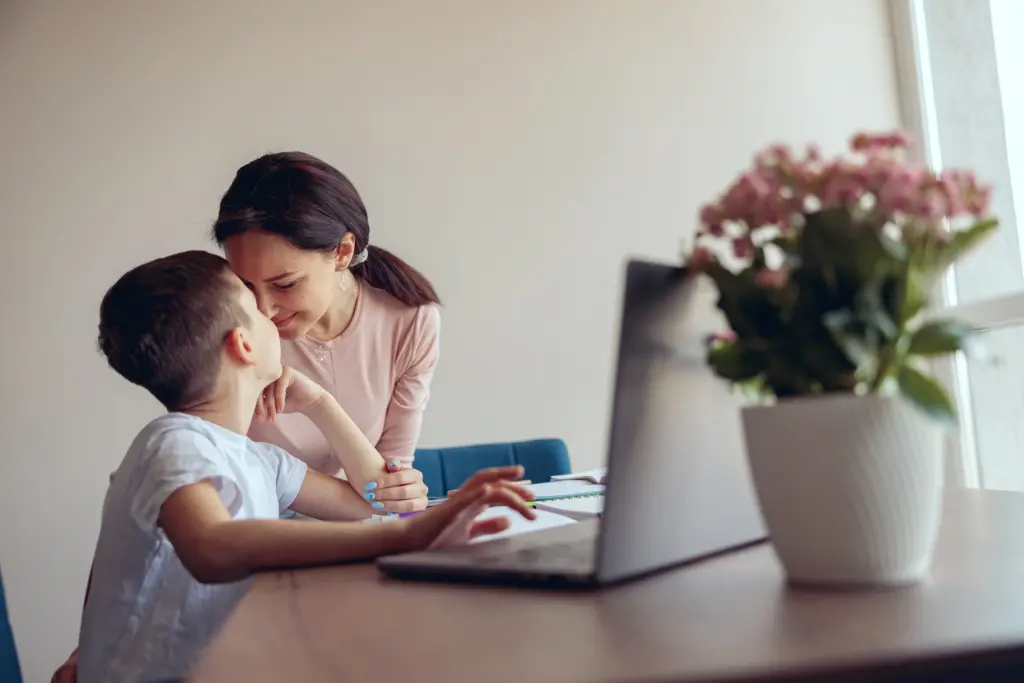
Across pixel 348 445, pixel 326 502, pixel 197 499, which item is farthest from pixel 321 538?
pixel 348 445

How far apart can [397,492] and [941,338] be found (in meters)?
1.16

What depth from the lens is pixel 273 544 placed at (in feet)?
2.78

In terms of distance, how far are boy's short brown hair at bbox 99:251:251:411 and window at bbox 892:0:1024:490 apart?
2.11 metres

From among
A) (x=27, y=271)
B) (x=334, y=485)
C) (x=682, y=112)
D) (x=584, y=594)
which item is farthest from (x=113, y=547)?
(x=682, y=112)

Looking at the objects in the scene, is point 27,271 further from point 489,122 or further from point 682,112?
point 682,112

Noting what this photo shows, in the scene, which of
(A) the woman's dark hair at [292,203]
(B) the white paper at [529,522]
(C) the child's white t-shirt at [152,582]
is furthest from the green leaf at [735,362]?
(A) the woman's dark hair at [292,203]

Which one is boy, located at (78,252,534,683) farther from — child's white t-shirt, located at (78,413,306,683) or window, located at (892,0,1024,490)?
window, located at (892,0,1024,490)

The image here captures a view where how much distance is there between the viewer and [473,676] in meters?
0.42

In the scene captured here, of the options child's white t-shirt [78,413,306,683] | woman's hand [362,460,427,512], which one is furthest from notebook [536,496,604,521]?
child's white t-shirt [78,413,306,683]

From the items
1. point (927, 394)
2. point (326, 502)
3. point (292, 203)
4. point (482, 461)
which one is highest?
point (292, 203)

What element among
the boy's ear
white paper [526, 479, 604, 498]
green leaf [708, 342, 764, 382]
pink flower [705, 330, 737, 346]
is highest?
the boy's ear

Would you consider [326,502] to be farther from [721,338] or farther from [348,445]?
[721,338]

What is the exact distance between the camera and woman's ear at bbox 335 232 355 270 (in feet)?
6.28

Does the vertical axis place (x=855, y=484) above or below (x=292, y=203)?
below
